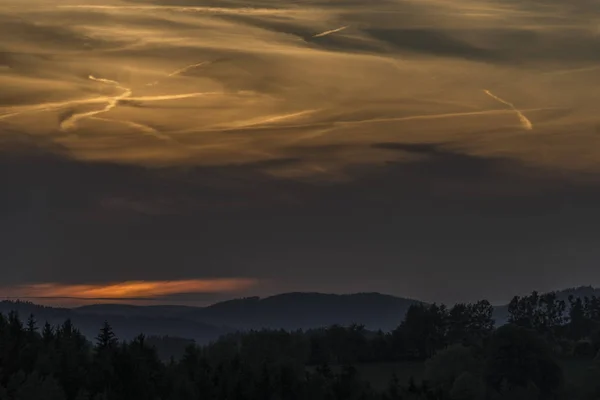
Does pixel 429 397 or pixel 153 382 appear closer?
pixel 153 382

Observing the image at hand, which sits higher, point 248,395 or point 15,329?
point 15,329

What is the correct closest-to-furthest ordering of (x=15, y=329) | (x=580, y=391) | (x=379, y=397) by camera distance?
1. (x=15, y=329)
2. (x=379, y=397)
3. (x=580, y=391)

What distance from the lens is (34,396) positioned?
392 feet

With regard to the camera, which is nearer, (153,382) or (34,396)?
(34,396)

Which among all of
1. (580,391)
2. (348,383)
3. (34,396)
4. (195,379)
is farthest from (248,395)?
(580,391)

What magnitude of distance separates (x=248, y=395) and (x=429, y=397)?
34577mm

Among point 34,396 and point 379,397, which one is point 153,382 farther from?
point 379,397

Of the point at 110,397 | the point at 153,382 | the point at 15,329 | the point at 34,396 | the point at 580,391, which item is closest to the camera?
the point at 34,396

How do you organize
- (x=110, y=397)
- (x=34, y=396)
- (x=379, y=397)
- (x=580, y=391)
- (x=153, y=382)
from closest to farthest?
(x=34, y=396) → (x=110, y=397) → (x=153, y=382) → (x=379, y=397) → (x=580, y=391)

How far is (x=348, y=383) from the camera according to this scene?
171500 millimetres

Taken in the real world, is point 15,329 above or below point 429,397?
above

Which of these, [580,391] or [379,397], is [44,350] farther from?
[580,391]

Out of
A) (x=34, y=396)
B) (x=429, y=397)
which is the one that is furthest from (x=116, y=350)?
(x=429, y=397)

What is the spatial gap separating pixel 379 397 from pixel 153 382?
37.8m
